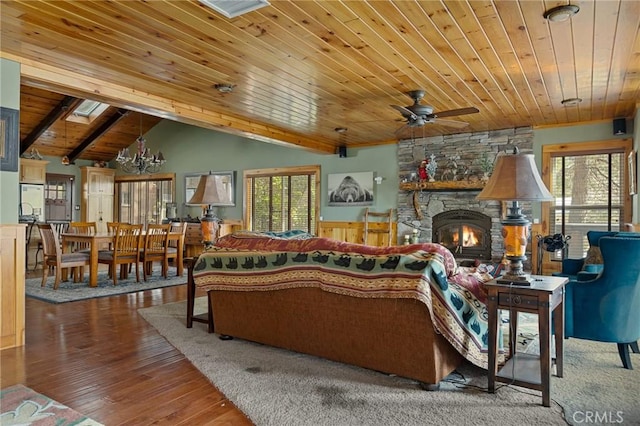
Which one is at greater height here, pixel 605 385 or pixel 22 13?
pixel 22 13

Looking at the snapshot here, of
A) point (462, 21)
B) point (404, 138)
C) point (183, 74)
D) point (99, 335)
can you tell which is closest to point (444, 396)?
point (462, 21)

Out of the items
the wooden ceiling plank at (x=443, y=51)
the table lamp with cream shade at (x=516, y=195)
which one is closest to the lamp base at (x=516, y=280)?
the table lamp with cream shade at (x=516, y=195)

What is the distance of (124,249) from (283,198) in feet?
12.9

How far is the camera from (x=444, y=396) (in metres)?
2.61

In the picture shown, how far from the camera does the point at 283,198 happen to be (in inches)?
388

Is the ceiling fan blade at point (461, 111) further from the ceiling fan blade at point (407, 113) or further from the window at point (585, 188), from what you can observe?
the window at point (585, 188)

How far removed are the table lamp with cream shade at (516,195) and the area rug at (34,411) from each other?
2645 millimetres

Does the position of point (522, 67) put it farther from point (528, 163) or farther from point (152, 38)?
point (152, 38)

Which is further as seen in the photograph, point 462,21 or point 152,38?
point 152,38

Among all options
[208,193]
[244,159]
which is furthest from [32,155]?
[208,193]

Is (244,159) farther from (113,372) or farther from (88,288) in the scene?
(113,372)

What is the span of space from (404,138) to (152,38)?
556 centimetres

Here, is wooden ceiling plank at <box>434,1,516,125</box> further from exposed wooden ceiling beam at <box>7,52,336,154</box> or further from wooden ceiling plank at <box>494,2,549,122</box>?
exposed wooden ceiling beam at <box>7,52,336,154</box>
